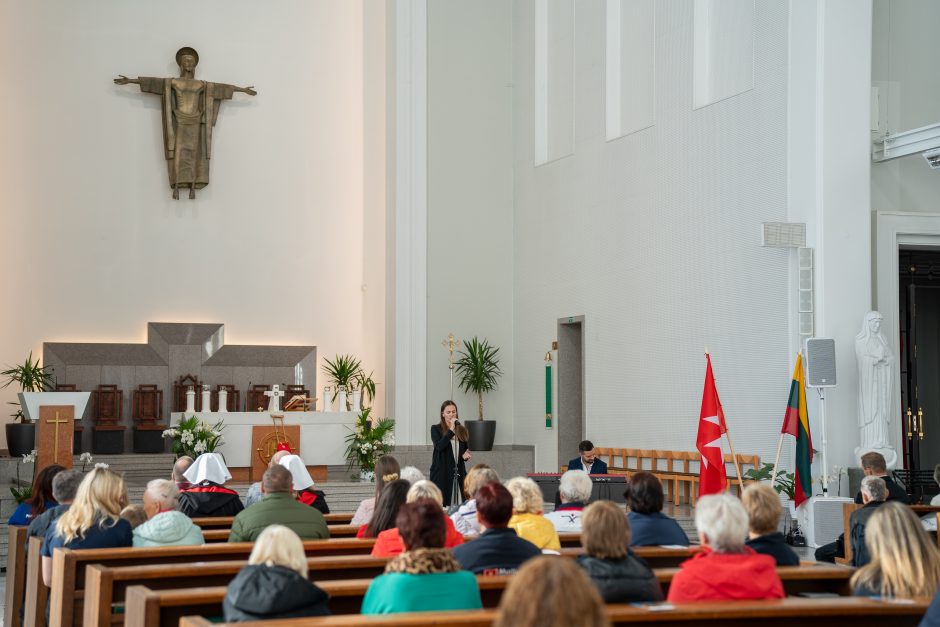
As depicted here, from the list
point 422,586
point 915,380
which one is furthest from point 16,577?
point 915,380

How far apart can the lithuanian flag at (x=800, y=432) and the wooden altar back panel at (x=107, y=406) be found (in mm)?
8599

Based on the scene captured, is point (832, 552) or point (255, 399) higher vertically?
point (255, 399)

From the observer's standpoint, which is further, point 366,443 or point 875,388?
point 366,443

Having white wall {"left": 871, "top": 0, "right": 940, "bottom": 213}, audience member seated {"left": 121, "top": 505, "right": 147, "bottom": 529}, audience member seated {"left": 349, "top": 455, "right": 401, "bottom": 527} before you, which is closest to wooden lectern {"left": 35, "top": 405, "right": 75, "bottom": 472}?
audience member seated {"left": 121, "top": 505, "right": 147, "bottom": 529}

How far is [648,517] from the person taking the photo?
18.2ft

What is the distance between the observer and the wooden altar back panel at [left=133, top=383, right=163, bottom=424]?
15016 millimetres

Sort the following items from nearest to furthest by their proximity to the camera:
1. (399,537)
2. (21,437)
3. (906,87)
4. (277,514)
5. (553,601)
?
(553,601), (399,537), (277,514), (906,87), (21,437)

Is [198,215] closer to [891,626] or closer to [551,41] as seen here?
[551,41]

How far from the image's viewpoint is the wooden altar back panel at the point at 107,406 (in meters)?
14.8

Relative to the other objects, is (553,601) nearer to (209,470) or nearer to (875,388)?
(209,470)

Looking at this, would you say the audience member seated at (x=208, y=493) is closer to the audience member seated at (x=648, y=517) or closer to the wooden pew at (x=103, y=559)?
the wooden pew at (x=103, y=559)

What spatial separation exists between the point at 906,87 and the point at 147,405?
991 cm

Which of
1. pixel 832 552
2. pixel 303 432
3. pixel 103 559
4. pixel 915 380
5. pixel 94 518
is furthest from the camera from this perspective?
pixel 303 432

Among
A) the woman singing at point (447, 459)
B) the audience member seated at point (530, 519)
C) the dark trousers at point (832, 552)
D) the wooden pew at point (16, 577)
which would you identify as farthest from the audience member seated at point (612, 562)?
the woman singing at point (447, 459)
